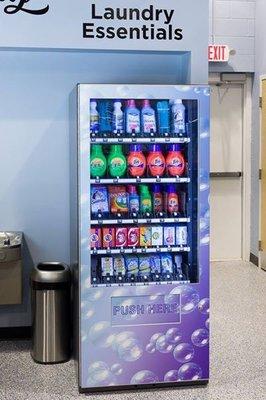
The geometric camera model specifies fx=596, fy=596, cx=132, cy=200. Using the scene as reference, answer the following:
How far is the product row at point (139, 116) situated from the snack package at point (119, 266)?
878 millimetres

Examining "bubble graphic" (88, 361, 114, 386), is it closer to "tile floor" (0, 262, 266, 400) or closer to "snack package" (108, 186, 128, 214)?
"tile floor" (0, 262, 266, 400)

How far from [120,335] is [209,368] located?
2.37 ft

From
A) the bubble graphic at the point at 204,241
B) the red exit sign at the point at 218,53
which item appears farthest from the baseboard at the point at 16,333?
the red exit sign at the point at 218,53

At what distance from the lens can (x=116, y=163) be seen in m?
4.03

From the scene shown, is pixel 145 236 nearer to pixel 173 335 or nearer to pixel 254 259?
pixel 173 335

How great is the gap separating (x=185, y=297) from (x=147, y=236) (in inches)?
19.1

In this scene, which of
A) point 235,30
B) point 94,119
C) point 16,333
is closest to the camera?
point 94,119

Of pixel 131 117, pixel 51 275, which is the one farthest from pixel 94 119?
pixel 51 275

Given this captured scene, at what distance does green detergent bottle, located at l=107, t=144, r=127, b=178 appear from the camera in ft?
13.2

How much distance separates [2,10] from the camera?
431 centimetres

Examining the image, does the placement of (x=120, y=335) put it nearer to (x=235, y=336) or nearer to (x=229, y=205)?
(x=235, y=336)

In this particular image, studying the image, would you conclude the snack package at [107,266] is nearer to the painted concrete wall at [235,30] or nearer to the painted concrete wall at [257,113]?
the painted concrete wall at [257,113]

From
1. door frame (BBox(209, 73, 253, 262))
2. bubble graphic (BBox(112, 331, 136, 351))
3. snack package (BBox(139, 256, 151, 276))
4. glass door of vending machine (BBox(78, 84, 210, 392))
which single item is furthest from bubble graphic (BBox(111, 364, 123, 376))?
door frame (BBox(209, 73, 253, 262))

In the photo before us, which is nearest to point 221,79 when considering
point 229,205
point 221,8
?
point 221,8
